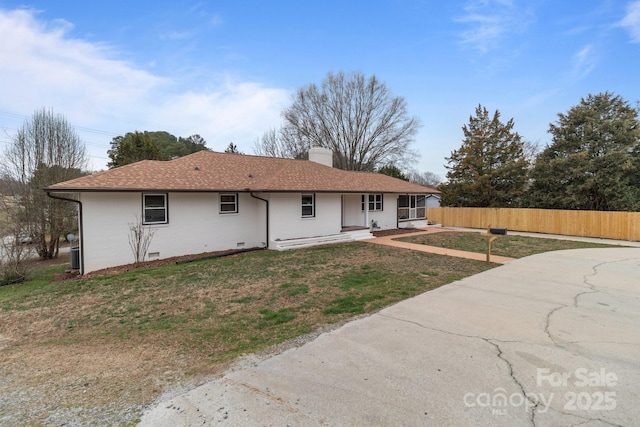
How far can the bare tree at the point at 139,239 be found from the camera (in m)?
10.5

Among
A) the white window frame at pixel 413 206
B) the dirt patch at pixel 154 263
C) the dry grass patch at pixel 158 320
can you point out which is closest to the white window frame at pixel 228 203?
the dirt patch at pixel 154 263

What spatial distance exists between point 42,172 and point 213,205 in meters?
11.0

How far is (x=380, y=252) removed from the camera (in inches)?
481

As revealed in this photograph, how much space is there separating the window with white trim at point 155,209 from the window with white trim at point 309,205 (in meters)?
5.99

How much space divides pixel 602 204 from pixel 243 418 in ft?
89.0

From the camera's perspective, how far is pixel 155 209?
11148 millimetres

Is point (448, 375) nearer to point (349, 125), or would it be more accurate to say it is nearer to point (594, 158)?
point (594, 158)

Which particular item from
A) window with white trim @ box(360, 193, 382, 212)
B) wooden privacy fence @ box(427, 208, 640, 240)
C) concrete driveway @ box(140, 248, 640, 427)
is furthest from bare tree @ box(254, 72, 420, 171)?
concrete driveway @ box(140, 248, 640, 427)

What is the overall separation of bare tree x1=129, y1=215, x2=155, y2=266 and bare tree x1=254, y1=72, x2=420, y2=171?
2514 cm

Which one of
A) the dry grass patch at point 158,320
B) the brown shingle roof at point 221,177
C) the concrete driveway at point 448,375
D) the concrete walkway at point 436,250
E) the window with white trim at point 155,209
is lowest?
the dry grass patch at point 158,320

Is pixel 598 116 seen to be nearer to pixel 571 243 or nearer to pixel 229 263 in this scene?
pixel 571 243

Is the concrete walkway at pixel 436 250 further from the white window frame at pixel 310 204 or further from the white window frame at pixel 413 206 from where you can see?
the white window frame at pixel 413 206

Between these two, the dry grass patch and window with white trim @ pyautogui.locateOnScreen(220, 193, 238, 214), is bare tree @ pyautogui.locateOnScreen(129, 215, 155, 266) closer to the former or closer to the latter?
the dry grass patch

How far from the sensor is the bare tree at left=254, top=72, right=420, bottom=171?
111 ft
